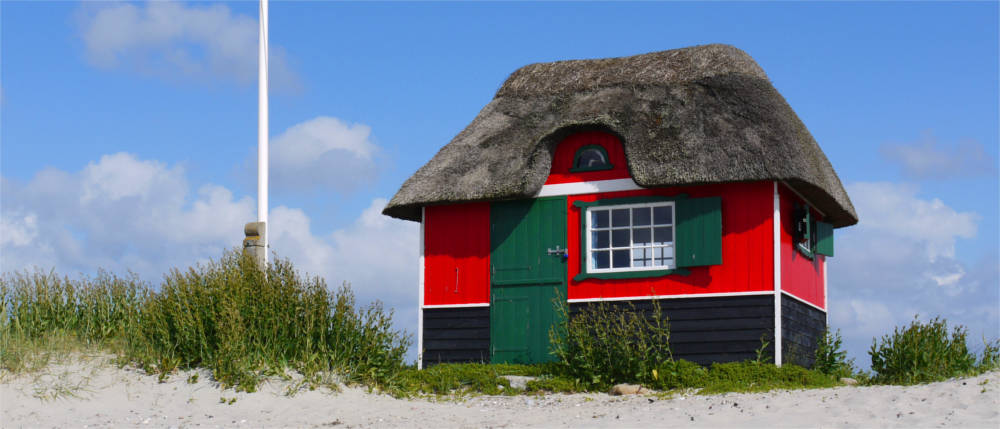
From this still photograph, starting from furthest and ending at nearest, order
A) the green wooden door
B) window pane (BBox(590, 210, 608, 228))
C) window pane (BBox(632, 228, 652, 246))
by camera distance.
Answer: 1. the green wooden door
2. window pane (BBox(590, 210, 608, 228))
3. window pane (BBox(632, 228, 652, 246))

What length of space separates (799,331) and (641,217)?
2926mm

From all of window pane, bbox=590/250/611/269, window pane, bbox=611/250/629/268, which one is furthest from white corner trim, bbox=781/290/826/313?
window pane, bbox=590/250/611/269

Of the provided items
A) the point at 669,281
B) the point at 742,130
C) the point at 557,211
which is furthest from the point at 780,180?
the point at 557,211

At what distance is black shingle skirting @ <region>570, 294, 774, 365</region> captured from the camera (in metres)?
14.1

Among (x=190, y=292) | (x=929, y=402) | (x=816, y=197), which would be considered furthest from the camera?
(x=816, y=197)

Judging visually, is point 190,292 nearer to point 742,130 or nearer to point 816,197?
point 742,130

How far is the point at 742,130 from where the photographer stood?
48.4ft

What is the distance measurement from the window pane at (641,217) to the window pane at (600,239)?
0.45 m

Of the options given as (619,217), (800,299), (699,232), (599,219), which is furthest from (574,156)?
(800,299)

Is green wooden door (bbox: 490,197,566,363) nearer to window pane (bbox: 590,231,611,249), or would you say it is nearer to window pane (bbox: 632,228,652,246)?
window pane (bbox: 590,231,611,249)

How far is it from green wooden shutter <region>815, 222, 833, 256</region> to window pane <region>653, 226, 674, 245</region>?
10.5ft

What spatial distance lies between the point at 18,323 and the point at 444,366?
5.77 meters

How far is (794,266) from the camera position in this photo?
1538 centimetres

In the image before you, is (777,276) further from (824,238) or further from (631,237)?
(824,238)
